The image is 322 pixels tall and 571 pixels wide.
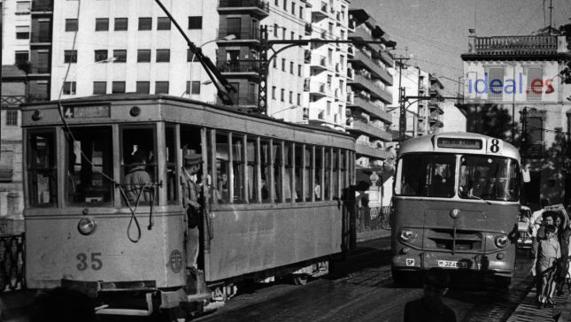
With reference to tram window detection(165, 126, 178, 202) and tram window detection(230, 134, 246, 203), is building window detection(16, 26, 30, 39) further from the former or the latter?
tram window detection(165, 126, 178, 202)

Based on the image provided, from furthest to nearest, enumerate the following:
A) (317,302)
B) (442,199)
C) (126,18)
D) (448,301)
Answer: (126,18), (442,199), (448,301), (317,302)

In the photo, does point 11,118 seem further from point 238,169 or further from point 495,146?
point 238,169

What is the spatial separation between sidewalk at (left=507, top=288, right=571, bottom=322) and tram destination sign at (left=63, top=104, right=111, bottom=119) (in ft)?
21.3

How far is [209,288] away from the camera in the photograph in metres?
13.5

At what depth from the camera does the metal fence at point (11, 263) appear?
15875 mm

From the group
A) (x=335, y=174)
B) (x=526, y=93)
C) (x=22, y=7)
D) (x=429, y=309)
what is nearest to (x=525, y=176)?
(x=335, y=174)

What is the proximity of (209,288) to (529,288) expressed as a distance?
861cm

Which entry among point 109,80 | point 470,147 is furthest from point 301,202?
point 109,80

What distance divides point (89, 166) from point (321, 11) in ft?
268

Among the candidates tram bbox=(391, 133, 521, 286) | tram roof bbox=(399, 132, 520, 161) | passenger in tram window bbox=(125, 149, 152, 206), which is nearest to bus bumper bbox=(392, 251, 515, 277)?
tram bbox=(391, 133, 521, 286)

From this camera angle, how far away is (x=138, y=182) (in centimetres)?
1212

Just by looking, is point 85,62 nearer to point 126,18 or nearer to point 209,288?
point 126,18

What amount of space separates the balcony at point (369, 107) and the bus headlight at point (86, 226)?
91.6 m

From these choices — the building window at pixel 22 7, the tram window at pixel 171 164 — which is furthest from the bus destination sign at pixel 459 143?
the building window at pixel 22 7
